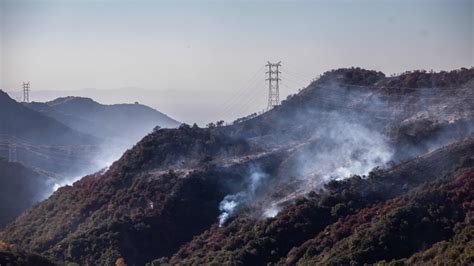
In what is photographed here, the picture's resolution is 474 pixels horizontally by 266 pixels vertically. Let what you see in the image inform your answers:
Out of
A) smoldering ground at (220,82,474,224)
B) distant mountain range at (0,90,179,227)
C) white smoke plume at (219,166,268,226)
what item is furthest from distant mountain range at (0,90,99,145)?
white smoke plume at (219,166,268,226)

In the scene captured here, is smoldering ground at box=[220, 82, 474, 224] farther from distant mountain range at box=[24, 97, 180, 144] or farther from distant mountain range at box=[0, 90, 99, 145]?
distant mountain range at box=[24, 97, 180, 144]

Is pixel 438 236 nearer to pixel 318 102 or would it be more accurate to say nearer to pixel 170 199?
pixel 170 199

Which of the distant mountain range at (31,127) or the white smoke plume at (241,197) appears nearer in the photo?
the white smoke plume at (241,197)

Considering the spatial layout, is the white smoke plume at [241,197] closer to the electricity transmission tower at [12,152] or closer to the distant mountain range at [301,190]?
the distant mountain range at [301,190]

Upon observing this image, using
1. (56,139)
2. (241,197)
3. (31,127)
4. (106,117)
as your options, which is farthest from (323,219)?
(106,117)

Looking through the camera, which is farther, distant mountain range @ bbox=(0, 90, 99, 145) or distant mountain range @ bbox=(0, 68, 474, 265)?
distant mountain range @ bbox=(0, 90, 99, 145)

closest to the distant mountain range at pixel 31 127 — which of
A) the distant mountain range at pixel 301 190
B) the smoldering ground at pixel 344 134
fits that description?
the distant mountain range at pixel 301 190

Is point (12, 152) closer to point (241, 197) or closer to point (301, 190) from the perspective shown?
point (241, 197)

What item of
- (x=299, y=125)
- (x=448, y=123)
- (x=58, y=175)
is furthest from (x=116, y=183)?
(x=58, y=175)
